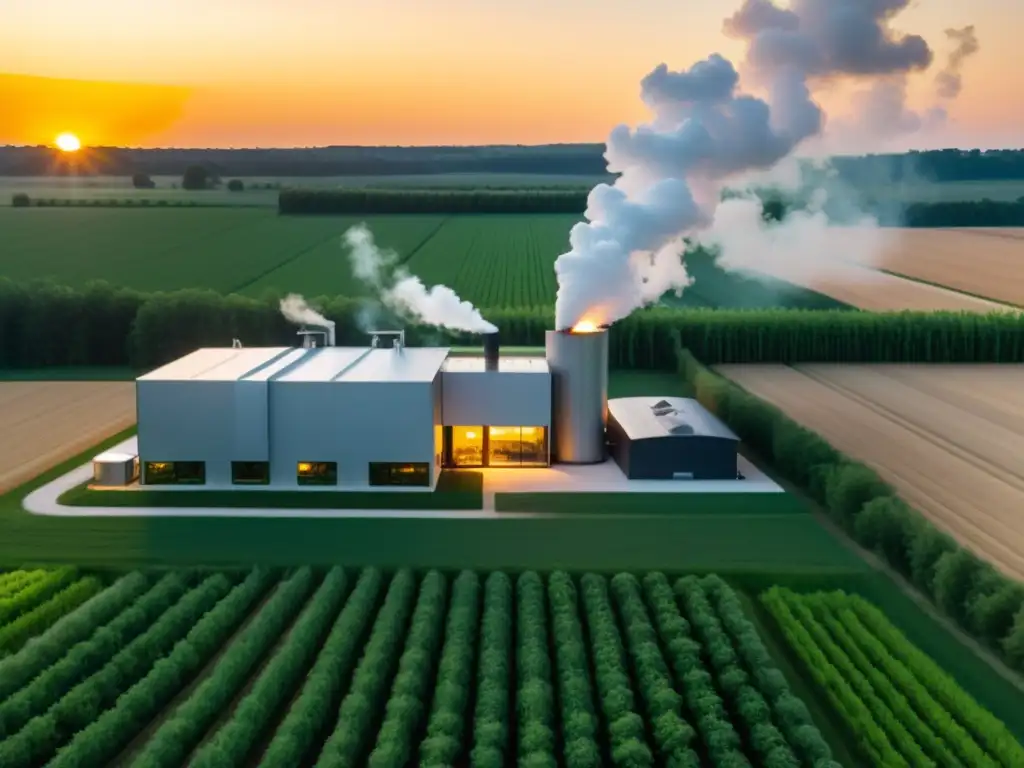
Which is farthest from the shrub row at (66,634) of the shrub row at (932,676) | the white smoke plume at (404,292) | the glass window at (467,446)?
the white smoke plume at (404,292)

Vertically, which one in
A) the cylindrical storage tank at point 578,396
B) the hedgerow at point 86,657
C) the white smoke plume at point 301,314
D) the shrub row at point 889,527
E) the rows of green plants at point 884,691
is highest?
the white smoke plume at point 301,314

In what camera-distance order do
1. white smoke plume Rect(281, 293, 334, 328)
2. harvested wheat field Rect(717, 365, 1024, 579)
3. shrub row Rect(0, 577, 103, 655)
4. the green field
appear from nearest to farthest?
1. shrub row Rect(0, 577, 103, 655)
2. harvested wheat field Rect(717, 365, 1024, 579)
3. white smoke plume Rect(281, 293, 334, 328)
4. the green field

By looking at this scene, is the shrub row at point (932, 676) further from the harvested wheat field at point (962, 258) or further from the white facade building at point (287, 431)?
the harvested wheat field at point (962, 258)

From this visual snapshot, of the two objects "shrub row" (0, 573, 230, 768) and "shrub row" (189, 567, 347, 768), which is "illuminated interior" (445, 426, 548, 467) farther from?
"shrub row" (0, 573, 230, 768)

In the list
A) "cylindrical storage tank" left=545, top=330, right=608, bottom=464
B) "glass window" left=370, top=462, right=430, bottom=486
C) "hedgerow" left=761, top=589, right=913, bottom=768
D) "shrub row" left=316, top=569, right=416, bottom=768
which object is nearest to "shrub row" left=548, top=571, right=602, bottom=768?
"shrub row" left=316, top=569, right=416, bottom=768

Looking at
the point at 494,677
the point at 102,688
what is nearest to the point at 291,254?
the point at 102,688

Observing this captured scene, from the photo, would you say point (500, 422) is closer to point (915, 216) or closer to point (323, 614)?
point (323, 614)

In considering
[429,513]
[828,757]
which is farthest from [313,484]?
[828,757]
